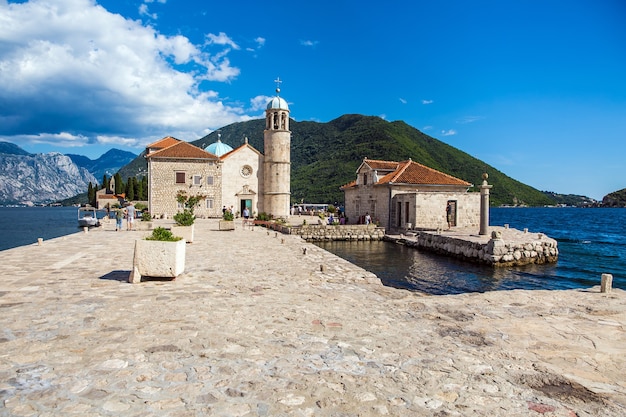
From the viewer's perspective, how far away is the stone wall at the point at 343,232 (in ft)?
98.2

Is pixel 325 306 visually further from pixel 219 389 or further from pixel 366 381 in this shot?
pixel 219 389

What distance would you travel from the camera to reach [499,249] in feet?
61.8

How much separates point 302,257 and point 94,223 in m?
35.8

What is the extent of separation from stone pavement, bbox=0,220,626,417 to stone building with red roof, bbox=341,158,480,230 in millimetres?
20435

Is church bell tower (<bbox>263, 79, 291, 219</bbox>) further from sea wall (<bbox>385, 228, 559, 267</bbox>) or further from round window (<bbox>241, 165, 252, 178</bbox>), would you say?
sea wall (<bbox>385, 228, 559, 267</bbox>)

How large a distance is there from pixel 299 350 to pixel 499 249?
17.1 m

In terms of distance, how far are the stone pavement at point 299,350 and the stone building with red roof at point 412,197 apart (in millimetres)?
20435

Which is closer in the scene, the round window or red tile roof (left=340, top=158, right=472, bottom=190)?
red tile roof (left=340, top=158, right=472, bottom=190)

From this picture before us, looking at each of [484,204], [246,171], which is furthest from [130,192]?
[484,204]

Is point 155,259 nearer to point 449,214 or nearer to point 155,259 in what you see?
point 155,259

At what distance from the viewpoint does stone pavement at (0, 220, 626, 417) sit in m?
3.33

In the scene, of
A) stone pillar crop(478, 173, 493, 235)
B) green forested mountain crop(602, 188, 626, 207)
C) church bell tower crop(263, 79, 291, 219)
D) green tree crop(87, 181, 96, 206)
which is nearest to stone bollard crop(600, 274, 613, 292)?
stone pillar crop(478, 173, 493, 235)

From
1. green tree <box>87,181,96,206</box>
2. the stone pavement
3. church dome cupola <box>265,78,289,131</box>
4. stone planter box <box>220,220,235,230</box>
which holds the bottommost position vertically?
the stone pavement

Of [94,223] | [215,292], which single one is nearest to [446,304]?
[215,292]
